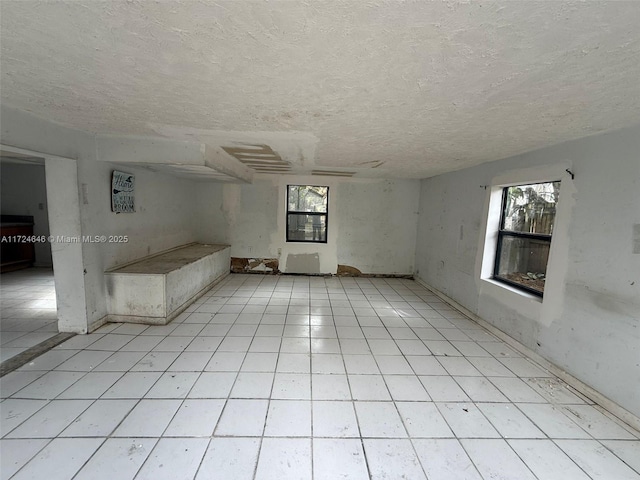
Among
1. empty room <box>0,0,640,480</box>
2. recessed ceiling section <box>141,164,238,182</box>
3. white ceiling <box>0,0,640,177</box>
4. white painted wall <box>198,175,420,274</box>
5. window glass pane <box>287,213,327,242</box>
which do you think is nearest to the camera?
white ceiling <box>0,0,640,177</box>

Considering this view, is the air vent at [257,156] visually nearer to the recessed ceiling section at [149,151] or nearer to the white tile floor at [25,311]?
the recessed ceiling section at [149,151]

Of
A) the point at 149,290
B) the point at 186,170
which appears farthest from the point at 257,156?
the point at 149,290

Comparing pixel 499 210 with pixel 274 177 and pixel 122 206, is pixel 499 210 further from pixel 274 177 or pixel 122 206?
pixel 122 206

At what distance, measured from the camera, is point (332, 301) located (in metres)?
4.36

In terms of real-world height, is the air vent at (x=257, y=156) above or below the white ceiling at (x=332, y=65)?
above

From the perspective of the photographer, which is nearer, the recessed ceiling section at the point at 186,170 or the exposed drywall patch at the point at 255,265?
the recessed ceiling section at the point at 186,170

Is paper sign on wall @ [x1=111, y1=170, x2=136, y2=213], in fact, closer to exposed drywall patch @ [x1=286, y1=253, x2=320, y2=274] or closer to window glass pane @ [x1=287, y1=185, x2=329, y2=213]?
window glass pane @ [x1=287, y1=185, x2=329, y2=213]

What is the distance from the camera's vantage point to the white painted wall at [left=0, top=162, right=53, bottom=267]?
5.60 m

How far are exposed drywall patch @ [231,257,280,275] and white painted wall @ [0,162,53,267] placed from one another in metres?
4.17

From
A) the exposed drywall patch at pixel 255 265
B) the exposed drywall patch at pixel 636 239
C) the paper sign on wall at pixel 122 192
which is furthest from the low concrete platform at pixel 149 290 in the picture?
the exposed drywall patch at pixel 636 239

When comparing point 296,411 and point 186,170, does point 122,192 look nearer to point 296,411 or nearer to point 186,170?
point 186,170

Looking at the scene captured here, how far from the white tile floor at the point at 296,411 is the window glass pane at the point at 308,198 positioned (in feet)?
10.5

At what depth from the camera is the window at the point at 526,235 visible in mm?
2803

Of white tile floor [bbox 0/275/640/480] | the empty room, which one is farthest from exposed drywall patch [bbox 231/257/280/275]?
white tile floor [bbox 0/275/640/480]
